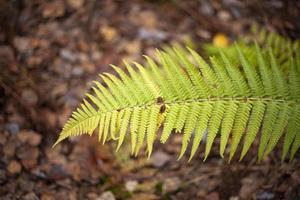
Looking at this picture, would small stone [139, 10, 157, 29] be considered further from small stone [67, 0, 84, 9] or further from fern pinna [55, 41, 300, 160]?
fern pinna [55, 41, 300, 160]

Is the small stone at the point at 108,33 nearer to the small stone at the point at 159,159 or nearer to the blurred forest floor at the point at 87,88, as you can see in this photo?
the blurred forest floor at the point at 87,88

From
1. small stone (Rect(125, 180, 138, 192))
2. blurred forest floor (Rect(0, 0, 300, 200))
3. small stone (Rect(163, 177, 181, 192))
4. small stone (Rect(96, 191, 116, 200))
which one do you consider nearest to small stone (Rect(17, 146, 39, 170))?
blurred forest floor (Rect(0, 0, 300, 200))

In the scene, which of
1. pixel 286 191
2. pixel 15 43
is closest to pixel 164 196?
pixel 286 191

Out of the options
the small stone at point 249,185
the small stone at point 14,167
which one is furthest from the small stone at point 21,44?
Result: the small stone at point 249,185

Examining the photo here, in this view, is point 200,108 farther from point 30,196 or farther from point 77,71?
point 77,71

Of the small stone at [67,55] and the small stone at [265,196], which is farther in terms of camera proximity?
the small stone at [67,55]

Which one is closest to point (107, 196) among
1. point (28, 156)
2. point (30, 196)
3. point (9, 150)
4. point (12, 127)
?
point (30, 196)

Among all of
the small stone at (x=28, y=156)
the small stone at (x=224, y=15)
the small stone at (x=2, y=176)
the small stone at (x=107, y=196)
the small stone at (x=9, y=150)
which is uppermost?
the small stone at (x=224, y=15)
